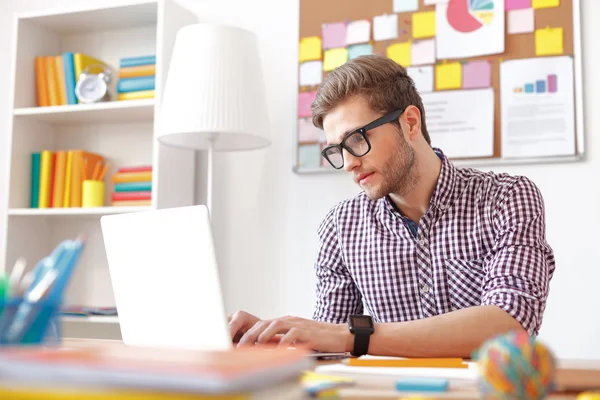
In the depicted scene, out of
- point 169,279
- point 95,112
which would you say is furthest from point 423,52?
point 169,279

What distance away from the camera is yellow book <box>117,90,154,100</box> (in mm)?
2717

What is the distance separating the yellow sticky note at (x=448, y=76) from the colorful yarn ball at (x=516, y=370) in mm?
1979

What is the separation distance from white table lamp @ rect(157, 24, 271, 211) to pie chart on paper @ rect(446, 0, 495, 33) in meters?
0.74

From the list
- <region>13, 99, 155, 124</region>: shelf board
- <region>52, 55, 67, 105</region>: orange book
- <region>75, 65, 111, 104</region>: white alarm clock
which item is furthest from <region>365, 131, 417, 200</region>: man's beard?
<region>52, 55, 67, 105</region>: orange book

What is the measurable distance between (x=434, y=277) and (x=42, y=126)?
2.07 meters

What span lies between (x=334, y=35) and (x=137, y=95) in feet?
2.76

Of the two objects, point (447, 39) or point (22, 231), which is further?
point (22, 231)

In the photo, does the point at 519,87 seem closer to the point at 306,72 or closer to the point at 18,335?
the point at 306,72

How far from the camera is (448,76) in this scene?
8.04ft

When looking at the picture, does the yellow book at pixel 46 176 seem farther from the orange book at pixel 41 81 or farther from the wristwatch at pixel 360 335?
the wristwatch at pixel 360 335

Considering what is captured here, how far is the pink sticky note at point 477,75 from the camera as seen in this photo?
7.85ft

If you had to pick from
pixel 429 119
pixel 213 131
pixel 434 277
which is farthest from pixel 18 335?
pixel 429 119

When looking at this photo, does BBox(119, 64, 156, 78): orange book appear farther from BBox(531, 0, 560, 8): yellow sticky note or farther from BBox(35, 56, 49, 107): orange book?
BBox(531, 0, 560, 8): yellow sticky note

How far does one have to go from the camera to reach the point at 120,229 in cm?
117
